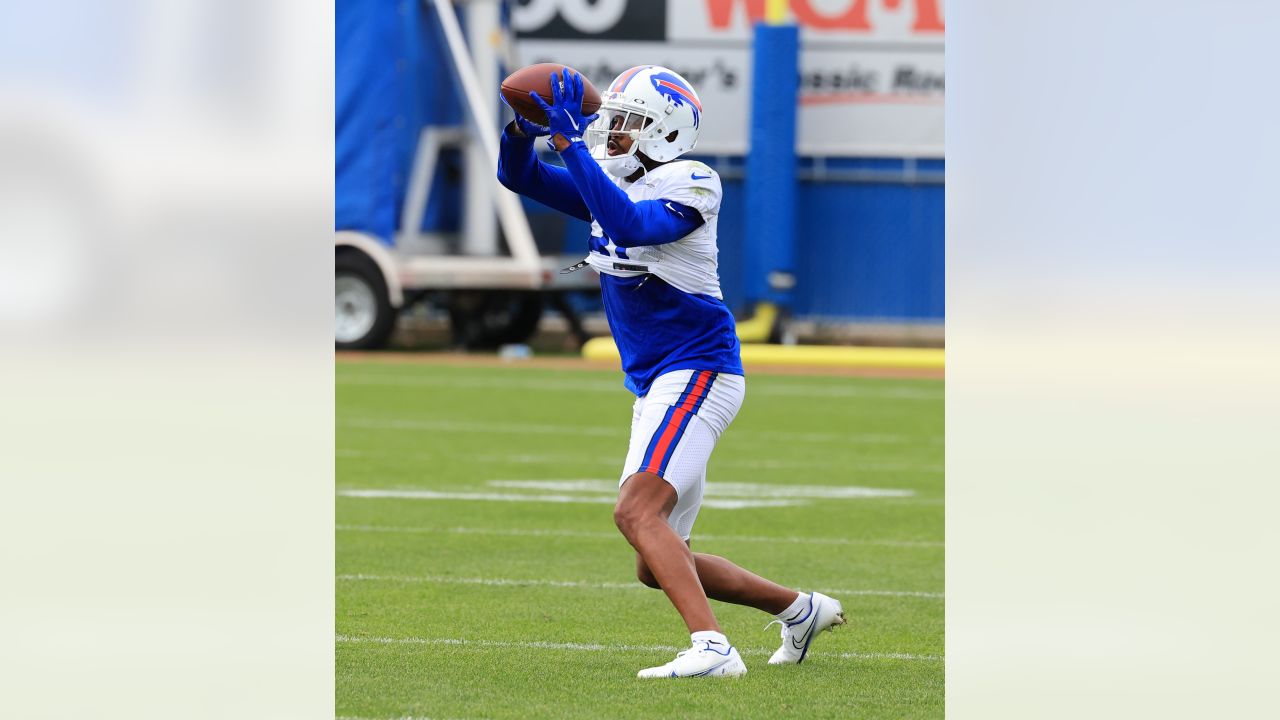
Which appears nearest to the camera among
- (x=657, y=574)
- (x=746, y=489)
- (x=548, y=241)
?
(x=657, y=574)

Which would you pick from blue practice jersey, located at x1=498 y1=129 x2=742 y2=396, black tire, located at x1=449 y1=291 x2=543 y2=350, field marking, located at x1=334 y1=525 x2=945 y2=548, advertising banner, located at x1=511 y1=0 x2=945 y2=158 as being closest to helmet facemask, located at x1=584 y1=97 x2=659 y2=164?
blue practice jersey, located at x1=498 y1=129 x2=742 y2=396

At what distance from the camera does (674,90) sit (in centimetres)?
550

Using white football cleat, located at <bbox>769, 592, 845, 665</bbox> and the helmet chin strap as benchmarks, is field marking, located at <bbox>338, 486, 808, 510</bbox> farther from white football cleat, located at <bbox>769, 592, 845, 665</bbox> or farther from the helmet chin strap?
the helmet chin strap

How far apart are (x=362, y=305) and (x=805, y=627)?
15.1 meters

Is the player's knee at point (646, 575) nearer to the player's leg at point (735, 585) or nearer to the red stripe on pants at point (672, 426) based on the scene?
the player's leg at point (735, 585)

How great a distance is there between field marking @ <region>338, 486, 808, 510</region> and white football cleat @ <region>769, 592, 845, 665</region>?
12.6 feet
